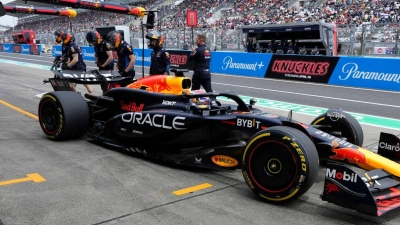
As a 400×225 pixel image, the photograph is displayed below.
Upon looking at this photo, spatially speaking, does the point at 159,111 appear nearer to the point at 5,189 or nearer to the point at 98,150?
the point at 98,150

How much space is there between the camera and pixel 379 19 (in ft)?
87.2

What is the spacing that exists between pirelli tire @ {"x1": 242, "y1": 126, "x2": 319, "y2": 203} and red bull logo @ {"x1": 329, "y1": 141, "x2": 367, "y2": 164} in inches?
17.7

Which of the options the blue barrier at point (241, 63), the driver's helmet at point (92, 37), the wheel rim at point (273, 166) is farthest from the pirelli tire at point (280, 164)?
the blue barrier at point (241, 63)

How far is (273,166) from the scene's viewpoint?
3.77 m

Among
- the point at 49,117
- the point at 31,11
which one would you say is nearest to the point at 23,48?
the point at 31,11

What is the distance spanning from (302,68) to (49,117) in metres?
11.4

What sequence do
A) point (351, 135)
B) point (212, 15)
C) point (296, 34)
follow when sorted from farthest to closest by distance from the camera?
1. point (212, 15)
2. point (296, 34)
3. point (351, 135)

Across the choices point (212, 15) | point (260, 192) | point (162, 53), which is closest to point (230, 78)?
point (162, 53)

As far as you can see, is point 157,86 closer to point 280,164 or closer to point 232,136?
point 232,136

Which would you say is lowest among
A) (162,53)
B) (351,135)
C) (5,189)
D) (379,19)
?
(5,189)

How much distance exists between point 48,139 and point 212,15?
38.5m

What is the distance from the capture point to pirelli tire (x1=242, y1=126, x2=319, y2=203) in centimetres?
357

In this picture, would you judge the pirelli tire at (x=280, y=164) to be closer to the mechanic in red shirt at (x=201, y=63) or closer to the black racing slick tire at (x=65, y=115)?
the black racing slick tire at (x=65, y=115)

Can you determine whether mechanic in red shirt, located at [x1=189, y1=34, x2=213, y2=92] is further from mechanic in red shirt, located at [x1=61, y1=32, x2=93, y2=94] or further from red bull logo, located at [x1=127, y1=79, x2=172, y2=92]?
mechanic in red shirt, located at [x1=61, y1=32, x2=93, y2=94]
